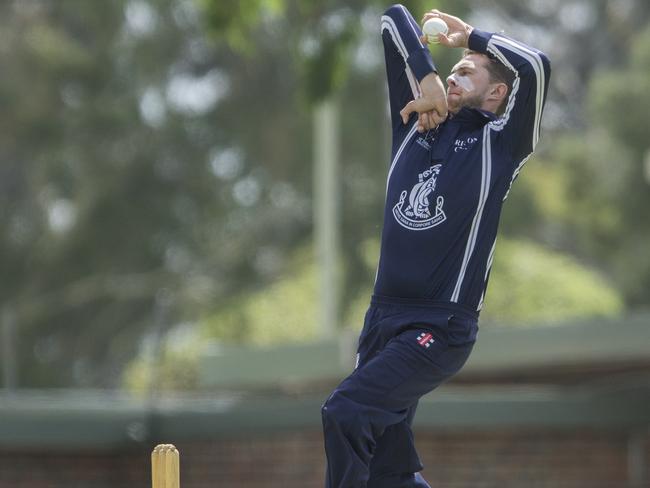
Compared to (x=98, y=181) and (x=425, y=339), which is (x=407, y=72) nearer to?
(x=425, y=339)

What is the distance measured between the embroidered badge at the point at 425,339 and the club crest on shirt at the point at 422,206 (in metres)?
0.38

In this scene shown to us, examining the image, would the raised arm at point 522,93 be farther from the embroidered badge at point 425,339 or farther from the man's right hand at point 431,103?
the embroidered badge at point 425,339

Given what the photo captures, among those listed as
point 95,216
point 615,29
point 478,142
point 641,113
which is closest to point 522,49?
point 478,142

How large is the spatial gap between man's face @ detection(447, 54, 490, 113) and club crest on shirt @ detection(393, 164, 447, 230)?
31cm

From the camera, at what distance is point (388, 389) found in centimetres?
523

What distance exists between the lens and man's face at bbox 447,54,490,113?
18.6ft

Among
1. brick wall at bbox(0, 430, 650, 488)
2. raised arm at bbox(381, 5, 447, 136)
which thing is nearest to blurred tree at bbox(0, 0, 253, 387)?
brick wall at bbox(0, 430, 650, 488)

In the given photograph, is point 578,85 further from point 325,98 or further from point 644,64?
point 325,98

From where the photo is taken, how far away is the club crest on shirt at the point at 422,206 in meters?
5.41

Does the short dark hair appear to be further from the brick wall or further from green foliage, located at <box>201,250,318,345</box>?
green foliage, located at <box>201,250,318,345</box>

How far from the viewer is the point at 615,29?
121 feet

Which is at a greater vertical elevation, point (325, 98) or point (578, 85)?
point (578, 85)

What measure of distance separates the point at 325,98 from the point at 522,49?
748 cm

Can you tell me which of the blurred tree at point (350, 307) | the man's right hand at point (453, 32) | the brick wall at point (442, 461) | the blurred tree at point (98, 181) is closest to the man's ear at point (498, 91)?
the man's right hand at point (453, 32)
